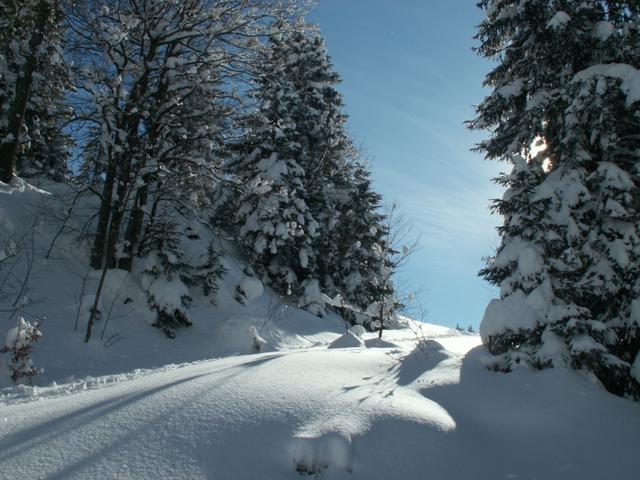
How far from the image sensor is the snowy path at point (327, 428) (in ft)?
9.84

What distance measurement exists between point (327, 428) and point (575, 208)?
5819mm

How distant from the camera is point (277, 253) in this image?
18406 mm

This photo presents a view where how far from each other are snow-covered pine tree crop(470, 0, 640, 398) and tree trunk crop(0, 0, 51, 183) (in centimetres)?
1254

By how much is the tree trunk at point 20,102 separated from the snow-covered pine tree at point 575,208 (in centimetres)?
1254

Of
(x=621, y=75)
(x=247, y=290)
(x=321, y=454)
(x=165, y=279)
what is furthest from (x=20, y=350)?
(x=621, y=75)

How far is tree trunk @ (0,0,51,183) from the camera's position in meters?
12.1

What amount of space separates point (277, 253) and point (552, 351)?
13522 mm

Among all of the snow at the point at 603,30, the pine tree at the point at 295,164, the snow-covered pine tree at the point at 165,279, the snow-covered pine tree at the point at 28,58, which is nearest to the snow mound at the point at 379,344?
the snow-covered pine tree at the point at 165,279

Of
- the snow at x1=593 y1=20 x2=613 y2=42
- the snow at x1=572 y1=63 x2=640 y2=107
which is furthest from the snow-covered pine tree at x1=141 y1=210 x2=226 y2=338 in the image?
the snow at x1=593 y1=20 x2=613 y2=42

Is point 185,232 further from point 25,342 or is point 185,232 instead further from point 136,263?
point 25,342

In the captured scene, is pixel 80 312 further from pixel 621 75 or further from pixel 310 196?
pixel 310 196

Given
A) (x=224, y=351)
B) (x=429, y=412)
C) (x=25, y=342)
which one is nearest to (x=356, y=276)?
(x=224, y=351)

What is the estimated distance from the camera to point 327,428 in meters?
3.43

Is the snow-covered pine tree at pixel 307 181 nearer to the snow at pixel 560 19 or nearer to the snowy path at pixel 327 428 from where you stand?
the snow at pixel 560 19
